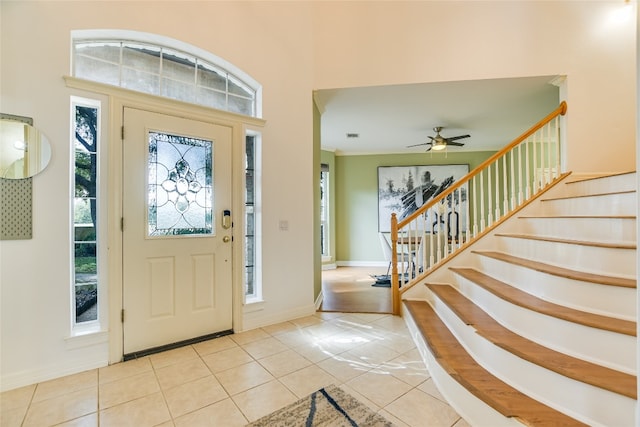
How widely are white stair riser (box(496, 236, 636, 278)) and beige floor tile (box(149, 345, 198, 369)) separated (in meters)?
3.01

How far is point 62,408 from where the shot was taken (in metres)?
1.69

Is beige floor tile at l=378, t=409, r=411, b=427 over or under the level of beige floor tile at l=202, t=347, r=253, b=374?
over

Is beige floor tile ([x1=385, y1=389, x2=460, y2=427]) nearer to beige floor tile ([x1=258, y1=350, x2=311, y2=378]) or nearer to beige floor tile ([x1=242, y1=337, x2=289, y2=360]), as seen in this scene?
beige floor tile ([x1=258, y1=350, x2=311, y2=378])

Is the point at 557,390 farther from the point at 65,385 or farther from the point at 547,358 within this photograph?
the point at 65,385

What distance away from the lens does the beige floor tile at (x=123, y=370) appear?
79.3 inches

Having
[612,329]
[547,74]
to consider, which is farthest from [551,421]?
[547,74]

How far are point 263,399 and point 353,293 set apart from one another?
266 cm

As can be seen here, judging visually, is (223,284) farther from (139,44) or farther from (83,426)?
(139,44)

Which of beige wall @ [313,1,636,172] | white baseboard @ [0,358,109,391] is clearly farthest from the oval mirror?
beige wall @ [313,1,636,172]

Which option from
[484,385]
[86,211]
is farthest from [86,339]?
[484,385]

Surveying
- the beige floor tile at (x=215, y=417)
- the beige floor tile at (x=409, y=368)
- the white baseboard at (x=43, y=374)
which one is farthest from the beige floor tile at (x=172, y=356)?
the beige floor tile at (x=409, y=368)

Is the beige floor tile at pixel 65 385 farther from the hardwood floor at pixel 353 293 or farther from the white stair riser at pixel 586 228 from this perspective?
the white stair riser at pixel 586 228

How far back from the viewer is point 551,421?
4.24 ft

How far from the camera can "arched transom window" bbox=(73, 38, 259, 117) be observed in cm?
225
